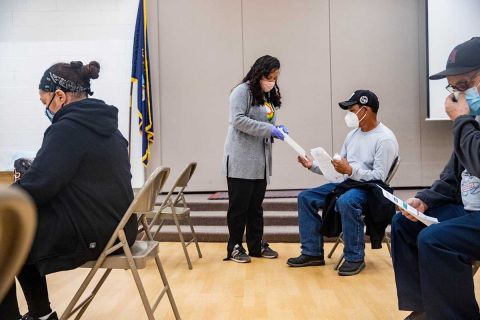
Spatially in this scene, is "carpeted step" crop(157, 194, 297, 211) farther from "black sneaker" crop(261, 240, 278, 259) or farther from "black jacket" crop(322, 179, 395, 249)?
"black jacket" crop(322, 179, 395, 249)

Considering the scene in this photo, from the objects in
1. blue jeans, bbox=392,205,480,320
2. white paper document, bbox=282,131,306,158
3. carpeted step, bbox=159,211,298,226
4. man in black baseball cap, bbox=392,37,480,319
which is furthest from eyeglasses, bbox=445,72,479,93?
carpeted step, bbox=159,211,298,226

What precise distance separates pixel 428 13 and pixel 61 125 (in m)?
4.70

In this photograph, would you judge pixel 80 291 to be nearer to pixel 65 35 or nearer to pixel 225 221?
pixel 225 221

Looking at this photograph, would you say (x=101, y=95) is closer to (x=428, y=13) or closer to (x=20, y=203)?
(x=428, y=13)

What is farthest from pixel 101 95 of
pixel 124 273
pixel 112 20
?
pixel 124 273

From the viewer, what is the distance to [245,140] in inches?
141

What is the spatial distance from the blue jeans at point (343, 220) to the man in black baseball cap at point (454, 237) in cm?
103

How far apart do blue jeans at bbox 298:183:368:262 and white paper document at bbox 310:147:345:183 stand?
143 mm

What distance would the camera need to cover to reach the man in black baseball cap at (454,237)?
1679 millimetres

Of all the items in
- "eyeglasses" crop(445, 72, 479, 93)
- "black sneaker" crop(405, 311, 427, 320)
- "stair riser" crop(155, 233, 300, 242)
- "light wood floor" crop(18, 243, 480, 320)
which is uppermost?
"eyeglasses" crop(445, 72, 479, 93)

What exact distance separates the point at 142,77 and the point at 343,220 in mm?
3470

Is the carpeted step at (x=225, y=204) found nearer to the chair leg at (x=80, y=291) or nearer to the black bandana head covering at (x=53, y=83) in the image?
the black bandana head covering at (x=53, y=83)

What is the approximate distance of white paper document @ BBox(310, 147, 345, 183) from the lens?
305 cm

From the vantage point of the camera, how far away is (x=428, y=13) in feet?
17.7
